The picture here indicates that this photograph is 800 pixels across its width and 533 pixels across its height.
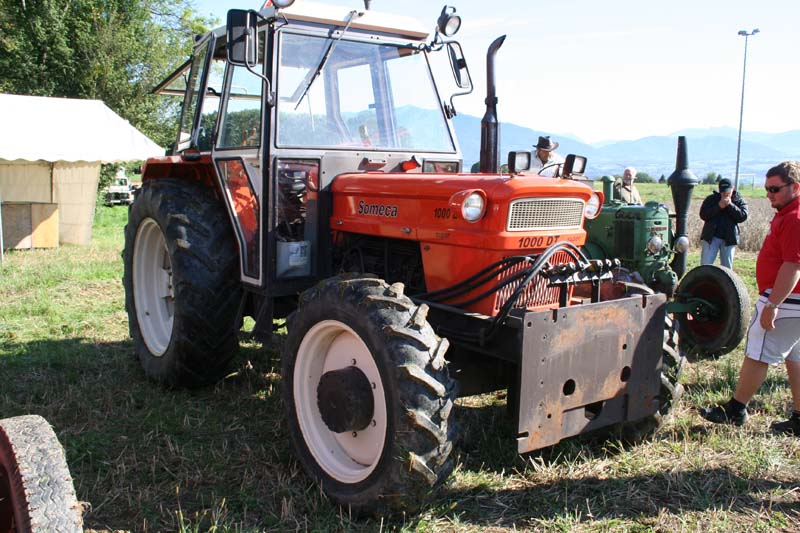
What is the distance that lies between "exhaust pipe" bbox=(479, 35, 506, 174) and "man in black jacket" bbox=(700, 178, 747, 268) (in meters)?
4.00

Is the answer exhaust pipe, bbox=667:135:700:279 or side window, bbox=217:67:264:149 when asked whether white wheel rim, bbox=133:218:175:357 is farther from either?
exhaust pipe, bbox=667:135:700:279

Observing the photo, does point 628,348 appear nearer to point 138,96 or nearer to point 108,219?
point 108,219

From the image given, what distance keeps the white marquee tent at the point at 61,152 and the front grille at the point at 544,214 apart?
9.87 m

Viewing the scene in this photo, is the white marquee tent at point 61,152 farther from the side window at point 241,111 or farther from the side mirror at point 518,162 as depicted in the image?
the side mirror at point 518,162

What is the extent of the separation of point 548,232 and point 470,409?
149cm

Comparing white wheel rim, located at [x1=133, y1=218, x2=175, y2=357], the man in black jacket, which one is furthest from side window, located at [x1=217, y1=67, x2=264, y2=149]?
the man in black jacket

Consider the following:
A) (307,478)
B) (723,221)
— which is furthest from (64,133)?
(307,478)

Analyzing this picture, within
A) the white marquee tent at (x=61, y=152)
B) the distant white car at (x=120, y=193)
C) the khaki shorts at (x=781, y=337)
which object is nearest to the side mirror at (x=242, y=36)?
the khaki shorts at (x=781, y=337)

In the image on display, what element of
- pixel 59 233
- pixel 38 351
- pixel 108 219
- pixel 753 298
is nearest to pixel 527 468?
pixel 38 351

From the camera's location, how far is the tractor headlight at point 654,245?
667 cm

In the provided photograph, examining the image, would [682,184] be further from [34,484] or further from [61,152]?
[61,152]

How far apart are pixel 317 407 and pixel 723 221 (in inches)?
222

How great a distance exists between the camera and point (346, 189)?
13.1ft

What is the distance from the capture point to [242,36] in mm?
3611
